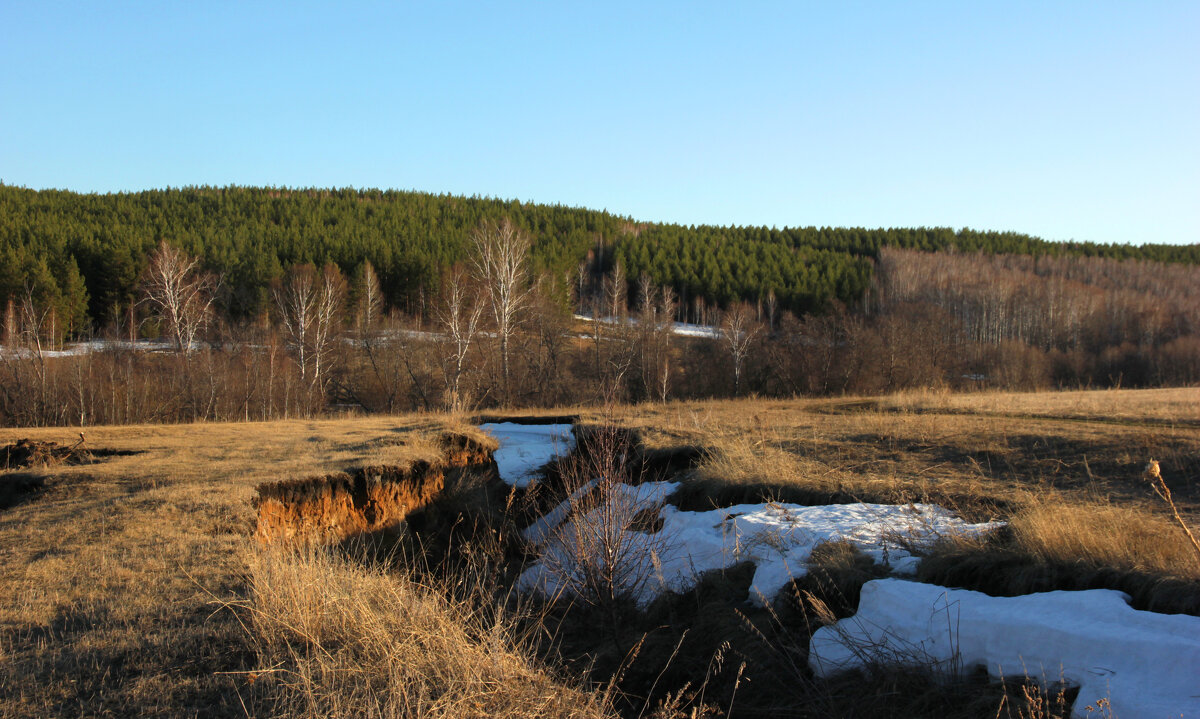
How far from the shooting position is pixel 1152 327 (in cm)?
6053

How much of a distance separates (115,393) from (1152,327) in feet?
254

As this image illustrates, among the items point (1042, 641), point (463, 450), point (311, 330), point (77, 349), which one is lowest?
point (77, 349)

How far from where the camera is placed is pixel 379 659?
4.21 meters

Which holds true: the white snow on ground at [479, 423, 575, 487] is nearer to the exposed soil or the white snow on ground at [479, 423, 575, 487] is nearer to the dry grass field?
the dry grass field

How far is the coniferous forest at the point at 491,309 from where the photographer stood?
29500 mm

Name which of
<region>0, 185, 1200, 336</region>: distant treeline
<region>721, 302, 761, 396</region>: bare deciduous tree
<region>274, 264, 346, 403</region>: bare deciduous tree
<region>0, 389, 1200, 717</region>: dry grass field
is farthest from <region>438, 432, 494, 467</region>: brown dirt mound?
<region>721, 302, 761, 396</region>: bare deciduous tree

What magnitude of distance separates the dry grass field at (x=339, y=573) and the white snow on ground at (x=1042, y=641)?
408 mm

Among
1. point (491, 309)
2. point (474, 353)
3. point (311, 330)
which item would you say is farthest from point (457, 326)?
point (311, 330)

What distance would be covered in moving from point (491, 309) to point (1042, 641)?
29.4m

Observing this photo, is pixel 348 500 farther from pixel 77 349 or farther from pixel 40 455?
pixel 77 349

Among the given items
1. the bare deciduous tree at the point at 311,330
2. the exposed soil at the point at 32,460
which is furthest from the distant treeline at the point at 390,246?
the exposed soil at the point at 32,460

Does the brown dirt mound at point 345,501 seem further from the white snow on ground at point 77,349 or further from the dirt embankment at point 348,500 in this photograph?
the white snow on ground at point 77,349

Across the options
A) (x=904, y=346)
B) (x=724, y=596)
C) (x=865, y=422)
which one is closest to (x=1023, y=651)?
(x=724, y=596)

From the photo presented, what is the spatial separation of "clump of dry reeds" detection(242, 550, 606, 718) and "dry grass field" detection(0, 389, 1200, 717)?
2 centimetres
